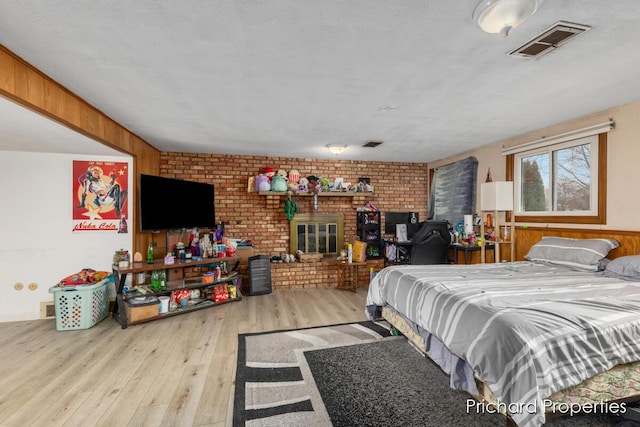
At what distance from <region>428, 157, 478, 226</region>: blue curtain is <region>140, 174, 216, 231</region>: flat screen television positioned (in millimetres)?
4037

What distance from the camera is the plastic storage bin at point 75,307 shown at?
127 inches

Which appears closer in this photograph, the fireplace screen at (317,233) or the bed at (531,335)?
the bed at (531,335)

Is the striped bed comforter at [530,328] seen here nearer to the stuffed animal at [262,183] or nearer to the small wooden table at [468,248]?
the small wooden table at [468,248]

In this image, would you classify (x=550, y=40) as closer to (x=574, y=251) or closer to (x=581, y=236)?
(x=574, y=251)

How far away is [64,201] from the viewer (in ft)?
12.0

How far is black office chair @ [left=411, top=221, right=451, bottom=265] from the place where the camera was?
384 centimetres

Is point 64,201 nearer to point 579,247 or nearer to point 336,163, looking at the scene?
point 336,163

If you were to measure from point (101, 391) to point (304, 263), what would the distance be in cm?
329

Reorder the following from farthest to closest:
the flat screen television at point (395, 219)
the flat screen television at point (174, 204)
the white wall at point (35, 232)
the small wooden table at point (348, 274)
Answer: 1. the flat screen television at point (395, 219)
2. the small wooden table at point (348, 274)
3. the flat screen television at point (174, 204)
4. the white wall at point (35, 232)

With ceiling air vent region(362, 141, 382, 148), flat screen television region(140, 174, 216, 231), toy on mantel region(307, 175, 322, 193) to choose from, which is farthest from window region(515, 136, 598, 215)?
flat screen television region(140, 174, 216, 231)

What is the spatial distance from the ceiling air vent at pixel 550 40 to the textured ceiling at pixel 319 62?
52 millimetres

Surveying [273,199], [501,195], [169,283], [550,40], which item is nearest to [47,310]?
[169,283]

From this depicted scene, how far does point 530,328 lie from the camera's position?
149 centimetres

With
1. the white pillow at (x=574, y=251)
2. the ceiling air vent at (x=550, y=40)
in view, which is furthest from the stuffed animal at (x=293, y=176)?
the ceiling air vent at (x=550, y=40)
